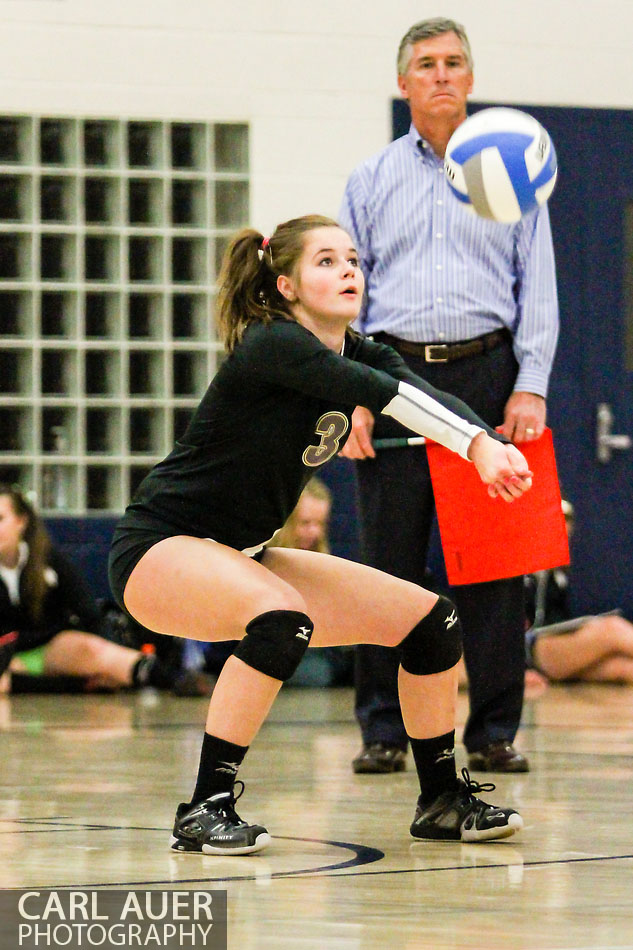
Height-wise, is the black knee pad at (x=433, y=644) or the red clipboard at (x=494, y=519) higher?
the red clipboard at (x=494, y=519)

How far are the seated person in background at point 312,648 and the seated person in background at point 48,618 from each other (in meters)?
0.27

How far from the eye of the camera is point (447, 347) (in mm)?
4160

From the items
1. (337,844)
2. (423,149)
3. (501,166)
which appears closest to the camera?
(337,844)

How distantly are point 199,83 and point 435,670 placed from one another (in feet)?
17.0

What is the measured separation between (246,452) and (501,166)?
1.03 m

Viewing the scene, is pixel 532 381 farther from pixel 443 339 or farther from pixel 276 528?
pixel 276 528

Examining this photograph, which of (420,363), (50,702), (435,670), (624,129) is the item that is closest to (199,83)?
(624,129)

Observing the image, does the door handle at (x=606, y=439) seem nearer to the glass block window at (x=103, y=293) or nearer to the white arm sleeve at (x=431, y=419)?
the glass block window at (x=103, y=293)

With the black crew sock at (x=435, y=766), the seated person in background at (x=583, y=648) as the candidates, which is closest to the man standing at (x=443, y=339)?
the black crew sock at (x=435, y=766)

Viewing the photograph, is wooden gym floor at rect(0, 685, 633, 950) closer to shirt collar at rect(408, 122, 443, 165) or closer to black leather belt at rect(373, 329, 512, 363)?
black leather belt at rect(373, 329, 512, 363)

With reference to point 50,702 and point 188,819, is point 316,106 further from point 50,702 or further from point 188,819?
point 188,819

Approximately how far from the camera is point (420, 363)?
13.7 feet

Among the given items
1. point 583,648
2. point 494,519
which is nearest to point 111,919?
point 494,519

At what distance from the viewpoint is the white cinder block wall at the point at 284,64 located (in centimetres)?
744
